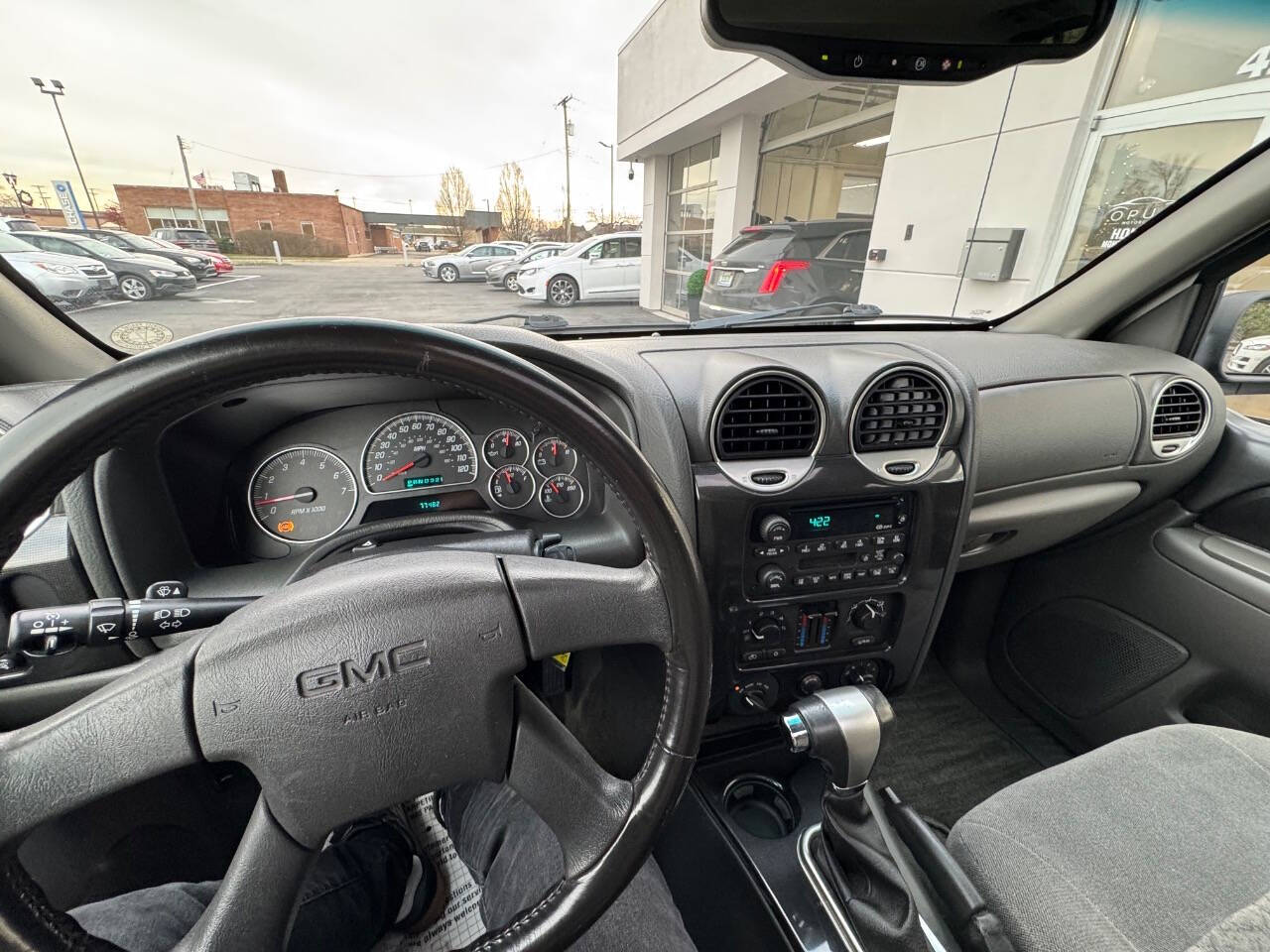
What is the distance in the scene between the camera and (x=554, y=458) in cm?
129

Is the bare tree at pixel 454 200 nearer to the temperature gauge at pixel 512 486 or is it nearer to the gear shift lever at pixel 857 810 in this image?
the temperature gauge at pixel 512 486

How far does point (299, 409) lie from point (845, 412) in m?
1.17

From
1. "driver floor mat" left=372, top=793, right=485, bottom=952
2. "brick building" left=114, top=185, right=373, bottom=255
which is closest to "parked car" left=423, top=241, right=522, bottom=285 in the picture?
"brick building" left=114, top=185, right=373, bottom=255

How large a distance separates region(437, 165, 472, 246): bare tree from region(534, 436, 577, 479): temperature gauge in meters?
0.80

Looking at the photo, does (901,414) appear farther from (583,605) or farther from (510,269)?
(510,269)

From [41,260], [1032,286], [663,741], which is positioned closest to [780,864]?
[663,741]

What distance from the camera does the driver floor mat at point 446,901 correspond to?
3.66 feet

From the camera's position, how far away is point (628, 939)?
973 millimetres

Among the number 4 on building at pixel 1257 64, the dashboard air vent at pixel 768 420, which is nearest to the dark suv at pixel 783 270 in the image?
the dashboard air vent at pixel 768 420

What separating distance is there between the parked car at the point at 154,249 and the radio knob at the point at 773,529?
1.28 meters

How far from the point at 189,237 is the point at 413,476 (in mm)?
658

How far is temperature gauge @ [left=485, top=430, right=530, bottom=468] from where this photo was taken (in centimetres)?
127

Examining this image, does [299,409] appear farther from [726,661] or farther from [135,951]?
[726,661]

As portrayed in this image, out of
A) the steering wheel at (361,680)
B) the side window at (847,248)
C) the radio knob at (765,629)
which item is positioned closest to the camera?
the steering wheel at (361,680)
